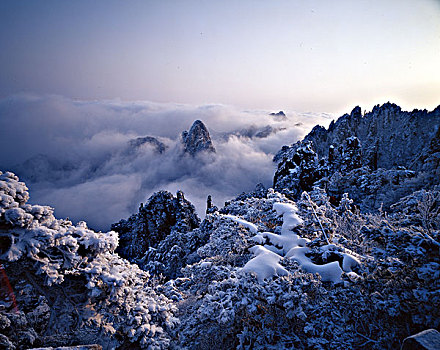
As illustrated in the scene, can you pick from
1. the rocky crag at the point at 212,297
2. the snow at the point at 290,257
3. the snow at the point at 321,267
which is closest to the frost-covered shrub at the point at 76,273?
the rocky crag at the point at 212,297

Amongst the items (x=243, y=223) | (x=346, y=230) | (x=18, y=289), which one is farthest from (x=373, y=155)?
(x=18, y=289)

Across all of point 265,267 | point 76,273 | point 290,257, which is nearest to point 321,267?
point 290,257

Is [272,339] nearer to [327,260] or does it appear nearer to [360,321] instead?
[360,321]

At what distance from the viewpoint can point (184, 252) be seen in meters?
22.1

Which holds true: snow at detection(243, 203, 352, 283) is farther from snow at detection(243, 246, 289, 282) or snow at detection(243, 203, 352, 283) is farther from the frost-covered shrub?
the frost-covered shrub

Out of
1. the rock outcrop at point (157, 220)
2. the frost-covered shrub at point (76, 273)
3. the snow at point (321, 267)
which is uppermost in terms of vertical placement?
the frost-covered shrub at point (76, 273)

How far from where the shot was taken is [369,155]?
50344mm

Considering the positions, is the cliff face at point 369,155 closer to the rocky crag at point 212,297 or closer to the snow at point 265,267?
the rocky crag at point 212,297

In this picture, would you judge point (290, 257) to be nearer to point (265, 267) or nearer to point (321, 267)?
point (321, 267)

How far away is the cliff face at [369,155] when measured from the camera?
24.9 m

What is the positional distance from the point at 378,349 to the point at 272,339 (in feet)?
6.49

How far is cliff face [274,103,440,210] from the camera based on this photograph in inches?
981

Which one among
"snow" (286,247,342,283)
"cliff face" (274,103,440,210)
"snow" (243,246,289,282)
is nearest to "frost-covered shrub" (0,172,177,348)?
"snow" (243,246,289,282)

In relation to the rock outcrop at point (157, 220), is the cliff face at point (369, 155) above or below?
above
